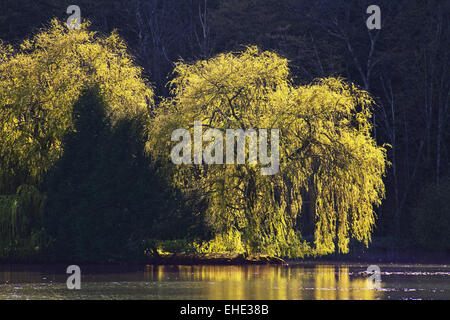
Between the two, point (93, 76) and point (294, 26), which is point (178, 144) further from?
point (294, 26)

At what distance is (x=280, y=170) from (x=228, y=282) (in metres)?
6.74

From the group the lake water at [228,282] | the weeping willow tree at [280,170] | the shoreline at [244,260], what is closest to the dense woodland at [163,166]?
the weeping willow tree at [280,170]

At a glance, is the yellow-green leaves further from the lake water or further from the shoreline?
the lake water

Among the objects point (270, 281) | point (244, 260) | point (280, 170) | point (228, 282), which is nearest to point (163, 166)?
point (280, 170)

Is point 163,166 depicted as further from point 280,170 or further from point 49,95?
point 49,95

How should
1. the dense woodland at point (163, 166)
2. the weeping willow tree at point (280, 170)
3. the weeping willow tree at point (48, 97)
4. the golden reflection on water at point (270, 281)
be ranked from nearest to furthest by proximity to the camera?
the golden reflection on water at point (270, 281) → the dense woodland at point (163, 166) → the weeping willow tree at point (280, 170) → the weeping willow tree at point (48, 97)

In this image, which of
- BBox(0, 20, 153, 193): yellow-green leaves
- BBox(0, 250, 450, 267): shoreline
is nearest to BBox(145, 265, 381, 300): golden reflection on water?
BBox(0, 250, 450, 267): shoreline

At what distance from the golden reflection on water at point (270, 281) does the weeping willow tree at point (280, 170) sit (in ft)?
4.47

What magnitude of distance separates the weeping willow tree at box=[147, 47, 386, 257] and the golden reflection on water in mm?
1361

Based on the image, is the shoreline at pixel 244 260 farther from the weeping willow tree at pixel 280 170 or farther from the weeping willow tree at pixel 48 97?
the weeping willow tree at pixel 48 97

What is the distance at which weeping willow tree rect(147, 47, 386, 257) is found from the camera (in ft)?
Result: 111

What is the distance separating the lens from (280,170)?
3397 cm

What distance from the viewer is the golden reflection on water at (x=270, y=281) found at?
82.0 feet

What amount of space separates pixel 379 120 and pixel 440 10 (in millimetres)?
6129
